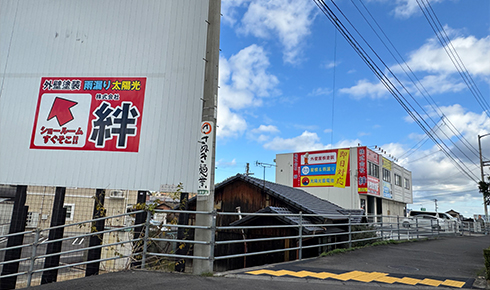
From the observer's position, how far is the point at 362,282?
5.63 metres

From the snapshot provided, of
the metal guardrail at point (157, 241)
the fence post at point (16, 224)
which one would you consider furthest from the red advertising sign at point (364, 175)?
the fence post at point (16, 224)

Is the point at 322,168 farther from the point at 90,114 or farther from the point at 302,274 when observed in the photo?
the point at 302,274

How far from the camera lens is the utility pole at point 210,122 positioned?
19.0 feet

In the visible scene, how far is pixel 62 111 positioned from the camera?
8844 mm

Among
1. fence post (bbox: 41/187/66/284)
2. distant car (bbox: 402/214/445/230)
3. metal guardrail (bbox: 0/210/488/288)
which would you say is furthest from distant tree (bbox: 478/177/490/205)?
fence post (bbox: 41/187/66/284)

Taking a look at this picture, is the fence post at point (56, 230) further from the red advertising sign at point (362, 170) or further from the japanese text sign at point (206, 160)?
the red advertising sign at point (362, 170)

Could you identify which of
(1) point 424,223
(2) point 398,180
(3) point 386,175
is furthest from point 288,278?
(2) point 398,180

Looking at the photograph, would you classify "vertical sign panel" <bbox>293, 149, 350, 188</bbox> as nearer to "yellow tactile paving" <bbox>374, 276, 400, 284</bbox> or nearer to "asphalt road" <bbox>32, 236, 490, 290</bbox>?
"asphalt road" <bbox>32, 236, 490, 290</bbox>

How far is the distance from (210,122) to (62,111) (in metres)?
5.20

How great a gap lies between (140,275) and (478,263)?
28.6 feet

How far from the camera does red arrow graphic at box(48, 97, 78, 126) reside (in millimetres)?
8766

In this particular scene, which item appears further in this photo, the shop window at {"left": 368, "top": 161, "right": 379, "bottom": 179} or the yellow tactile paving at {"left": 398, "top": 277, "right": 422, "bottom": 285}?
the shop window at {"left": 368, "top": 161, "right": 379, "bottom": 179}

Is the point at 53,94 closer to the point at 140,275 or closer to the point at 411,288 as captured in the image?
the point at 140,275

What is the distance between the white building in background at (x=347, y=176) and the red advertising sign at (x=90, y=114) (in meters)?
24.4
